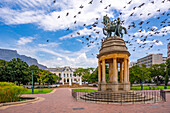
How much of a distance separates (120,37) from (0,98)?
18620 millimetres

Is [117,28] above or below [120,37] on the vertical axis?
above

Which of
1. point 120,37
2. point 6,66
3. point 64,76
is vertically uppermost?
point 120,37

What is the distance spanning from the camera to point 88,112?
11.2m

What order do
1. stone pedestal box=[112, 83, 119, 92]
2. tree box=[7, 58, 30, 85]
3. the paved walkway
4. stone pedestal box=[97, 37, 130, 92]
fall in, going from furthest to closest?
tree box=[7, 58, 30, 85], stone pedestal box=[97, 37, 130, 92], stone pedestal box=[112, 83, 119, 92], the paved walkway

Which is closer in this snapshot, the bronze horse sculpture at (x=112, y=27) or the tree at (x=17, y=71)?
the bronze horse sculpture at (x=112, y=27)

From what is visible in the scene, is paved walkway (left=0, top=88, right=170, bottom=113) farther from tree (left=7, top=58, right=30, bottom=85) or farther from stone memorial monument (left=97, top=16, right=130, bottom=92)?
tree (left=7, top=58, right=30, bottom=85)

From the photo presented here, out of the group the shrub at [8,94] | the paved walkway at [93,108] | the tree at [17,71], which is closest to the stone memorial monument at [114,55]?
the paved walkway at [93,108]

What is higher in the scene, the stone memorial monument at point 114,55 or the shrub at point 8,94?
the stone memorial monument at point 114,55

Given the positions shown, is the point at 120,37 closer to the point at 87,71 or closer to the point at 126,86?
the point at 126,86

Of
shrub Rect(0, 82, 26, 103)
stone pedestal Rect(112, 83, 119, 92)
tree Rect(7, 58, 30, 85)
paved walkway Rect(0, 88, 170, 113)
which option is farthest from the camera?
tree Rect(7, 58, 30, 85)

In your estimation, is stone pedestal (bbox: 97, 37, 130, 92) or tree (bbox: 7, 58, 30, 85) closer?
stone pedestal (bbox: 97, 37, 130, 92)

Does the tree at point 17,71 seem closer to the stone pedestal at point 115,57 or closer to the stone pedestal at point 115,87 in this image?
the stone pedestal at point 115,57

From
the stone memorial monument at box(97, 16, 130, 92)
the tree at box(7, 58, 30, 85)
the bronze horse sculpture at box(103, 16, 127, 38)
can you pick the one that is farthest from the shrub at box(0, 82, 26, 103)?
the tree at box(7, 58, 30, 85)

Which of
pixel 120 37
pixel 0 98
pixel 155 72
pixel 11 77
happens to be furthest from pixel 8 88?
pixel 155 72
